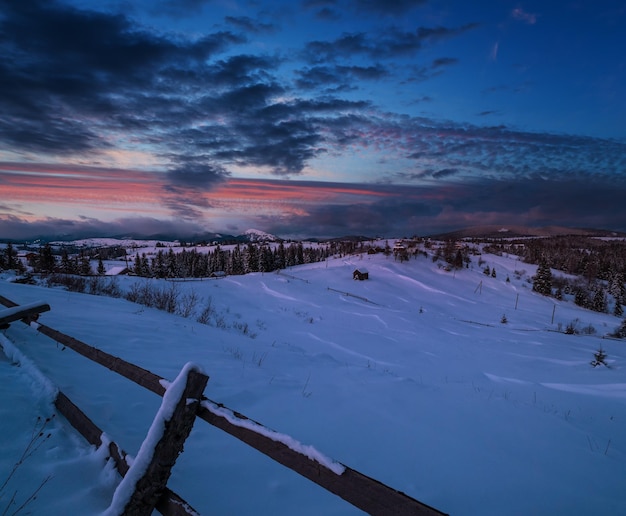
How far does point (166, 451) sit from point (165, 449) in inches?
0.8

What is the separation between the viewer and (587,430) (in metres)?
5.93

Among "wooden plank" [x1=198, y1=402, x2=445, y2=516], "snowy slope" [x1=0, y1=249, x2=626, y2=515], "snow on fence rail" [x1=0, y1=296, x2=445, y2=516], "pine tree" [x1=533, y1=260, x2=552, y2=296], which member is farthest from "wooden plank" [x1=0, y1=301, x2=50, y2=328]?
"pine tree" [x1=533, y1=260, x2=552, y2=296]

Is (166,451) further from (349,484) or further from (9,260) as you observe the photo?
(9,260)

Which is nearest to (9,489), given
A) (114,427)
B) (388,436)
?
(114,427)

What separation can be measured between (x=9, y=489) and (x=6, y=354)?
11.1 ft

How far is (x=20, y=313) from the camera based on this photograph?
557cm

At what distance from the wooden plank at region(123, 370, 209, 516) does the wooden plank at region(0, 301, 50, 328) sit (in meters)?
5.27

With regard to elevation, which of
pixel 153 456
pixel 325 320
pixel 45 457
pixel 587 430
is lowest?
pixel 325 320

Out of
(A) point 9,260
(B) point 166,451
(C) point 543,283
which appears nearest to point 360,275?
(C) point 543,283

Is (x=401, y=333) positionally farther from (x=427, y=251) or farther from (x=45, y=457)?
(x=427, y=251)

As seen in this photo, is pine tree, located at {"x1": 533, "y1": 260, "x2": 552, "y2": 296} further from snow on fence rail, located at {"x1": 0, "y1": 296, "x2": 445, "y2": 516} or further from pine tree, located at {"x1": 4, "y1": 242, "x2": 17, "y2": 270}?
pine tree, located at {"x1": 4, "y1": 242, "x2": 17, "y2": 270}

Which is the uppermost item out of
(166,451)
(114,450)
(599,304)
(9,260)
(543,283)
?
(166,451)

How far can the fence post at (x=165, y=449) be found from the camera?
199 cm

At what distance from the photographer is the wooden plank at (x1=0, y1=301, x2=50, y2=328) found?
5363 mm
